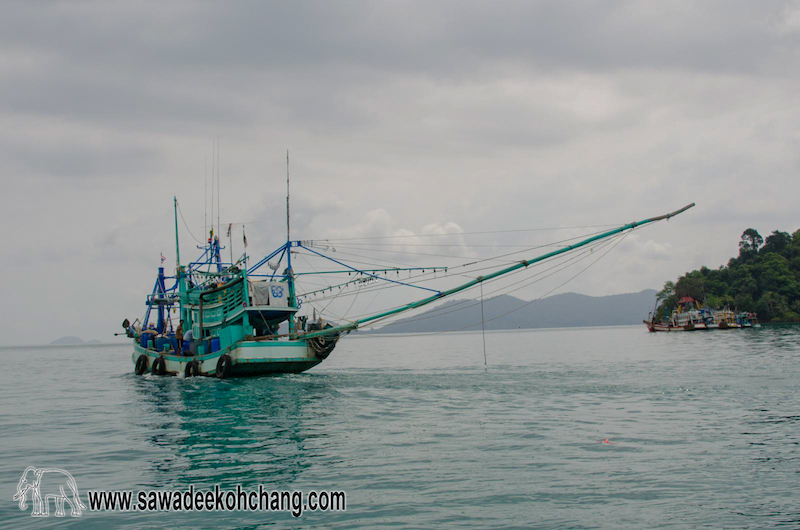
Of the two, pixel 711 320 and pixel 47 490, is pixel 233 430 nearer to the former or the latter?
pixel 47 490

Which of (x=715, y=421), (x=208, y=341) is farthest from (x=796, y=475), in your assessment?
(x=208, y=341)

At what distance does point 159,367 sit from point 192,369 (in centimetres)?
650

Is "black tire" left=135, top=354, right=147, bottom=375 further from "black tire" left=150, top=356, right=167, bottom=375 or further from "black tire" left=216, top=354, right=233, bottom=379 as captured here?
"black tire" left=216, top=354, right=233, bottom=379

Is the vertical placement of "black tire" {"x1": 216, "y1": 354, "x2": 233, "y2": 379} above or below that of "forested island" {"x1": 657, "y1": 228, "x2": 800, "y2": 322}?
below

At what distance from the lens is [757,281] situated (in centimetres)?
15712

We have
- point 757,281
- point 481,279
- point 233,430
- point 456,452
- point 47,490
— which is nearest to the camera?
point 47,490

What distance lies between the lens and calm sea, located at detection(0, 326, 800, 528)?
11.4 meters

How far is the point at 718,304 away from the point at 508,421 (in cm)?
15431

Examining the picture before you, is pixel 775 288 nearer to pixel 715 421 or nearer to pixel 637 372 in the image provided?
pixel 637 372

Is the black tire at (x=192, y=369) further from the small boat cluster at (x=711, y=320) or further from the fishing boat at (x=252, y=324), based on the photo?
the small boat cluster at (x=711, y=320)

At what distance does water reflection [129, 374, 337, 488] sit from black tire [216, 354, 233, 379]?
1998mm

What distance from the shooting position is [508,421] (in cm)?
2083

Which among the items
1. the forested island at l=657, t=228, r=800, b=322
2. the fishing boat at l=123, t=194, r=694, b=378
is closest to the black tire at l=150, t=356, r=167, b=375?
the fishing boat at l=123, t=194, r=694, b=378

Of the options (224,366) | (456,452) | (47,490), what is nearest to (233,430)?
(47,490)
